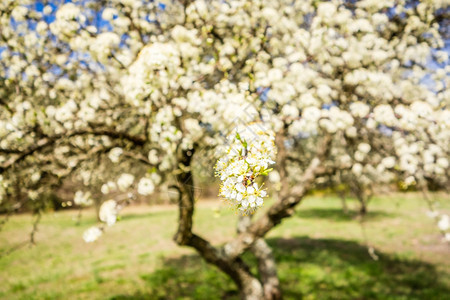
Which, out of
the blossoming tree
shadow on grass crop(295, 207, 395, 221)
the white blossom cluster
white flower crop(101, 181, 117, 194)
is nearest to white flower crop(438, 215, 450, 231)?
the blossoming tree

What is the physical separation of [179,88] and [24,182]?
3515 millimetres

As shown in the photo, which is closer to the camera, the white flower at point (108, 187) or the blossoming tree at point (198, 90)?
the blossoming tree at point (198, 90)

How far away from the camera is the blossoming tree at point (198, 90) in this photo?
15.0ft

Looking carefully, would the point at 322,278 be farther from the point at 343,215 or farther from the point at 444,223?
the point at 343,215

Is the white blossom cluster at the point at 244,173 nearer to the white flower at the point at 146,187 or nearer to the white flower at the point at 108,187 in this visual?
the white flower at the point at 146,187

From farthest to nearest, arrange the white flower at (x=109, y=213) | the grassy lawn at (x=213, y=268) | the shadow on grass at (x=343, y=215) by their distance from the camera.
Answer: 1. the shadow on grass at (x=343, y=215)
2. the grassy lawn at (x=213, y=268)
3. the white flower at (x=109, y=213)

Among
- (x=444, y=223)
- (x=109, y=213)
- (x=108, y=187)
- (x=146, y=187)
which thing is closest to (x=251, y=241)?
(x=146, y=187)

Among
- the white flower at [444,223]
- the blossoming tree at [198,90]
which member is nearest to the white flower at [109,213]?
the blossoming tree at [198,90]

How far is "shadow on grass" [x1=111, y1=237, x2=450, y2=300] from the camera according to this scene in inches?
320

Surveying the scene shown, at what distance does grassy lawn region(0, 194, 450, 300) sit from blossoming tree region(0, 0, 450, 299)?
1357 millimetres

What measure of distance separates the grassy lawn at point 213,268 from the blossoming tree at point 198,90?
1357mm

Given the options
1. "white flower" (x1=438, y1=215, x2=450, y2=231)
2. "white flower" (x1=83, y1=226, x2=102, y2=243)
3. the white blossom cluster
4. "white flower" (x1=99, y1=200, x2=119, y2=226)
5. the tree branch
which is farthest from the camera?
the tree branch

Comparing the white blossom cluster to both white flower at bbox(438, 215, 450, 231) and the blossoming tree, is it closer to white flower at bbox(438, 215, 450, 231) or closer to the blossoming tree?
the blossoming tree

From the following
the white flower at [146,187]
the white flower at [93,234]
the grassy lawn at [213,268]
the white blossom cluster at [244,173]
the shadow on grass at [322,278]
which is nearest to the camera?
the white blossom cluster at [244,173]
